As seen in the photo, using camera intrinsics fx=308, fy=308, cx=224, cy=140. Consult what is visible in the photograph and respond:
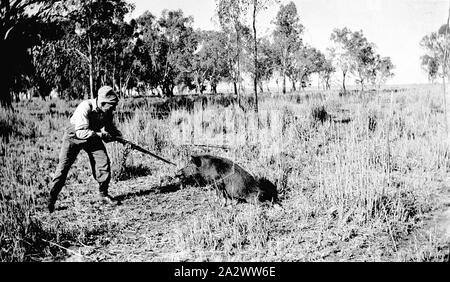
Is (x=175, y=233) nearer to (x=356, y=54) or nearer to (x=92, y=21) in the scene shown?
(x=92, y=21)

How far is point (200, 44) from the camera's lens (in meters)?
43.2

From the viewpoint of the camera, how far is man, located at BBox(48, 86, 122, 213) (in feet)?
13.0

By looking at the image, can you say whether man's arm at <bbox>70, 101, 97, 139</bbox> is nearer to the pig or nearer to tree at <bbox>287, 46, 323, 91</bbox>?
the pig

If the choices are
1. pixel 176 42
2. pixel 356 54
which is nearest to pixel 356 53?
pixel 356 54

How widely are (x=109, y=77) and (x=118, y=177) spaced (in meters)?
37.0

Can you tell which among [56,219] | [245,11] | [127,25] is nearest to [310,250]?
[56,219]

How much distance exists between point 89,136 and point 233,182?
1.95 m

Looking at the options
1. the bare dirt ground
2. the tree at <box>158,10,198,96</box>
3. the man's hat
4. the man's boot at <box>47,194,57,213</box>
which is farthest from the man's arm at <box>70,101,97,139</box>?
the tree at <box>158,10,198,96</box>

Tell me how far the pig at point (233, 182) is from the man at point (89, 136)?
4.21ft

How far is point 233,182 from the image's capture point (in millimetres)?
4039

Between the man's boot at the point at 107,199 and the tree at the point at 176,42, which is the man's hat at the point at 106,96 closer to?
the man's boot at the point at 107,199

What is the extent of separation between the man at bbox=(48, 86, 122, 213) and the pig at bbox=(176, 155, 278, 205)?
128 cm

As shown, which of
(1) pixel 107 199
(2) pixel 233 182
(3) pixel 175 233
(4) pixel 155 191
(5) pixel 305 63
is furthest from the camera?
(5) pixel 305 63

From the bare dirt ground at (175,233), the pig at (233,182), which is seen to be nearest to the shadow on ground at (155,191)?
the bare dirt ground at (175,233)
